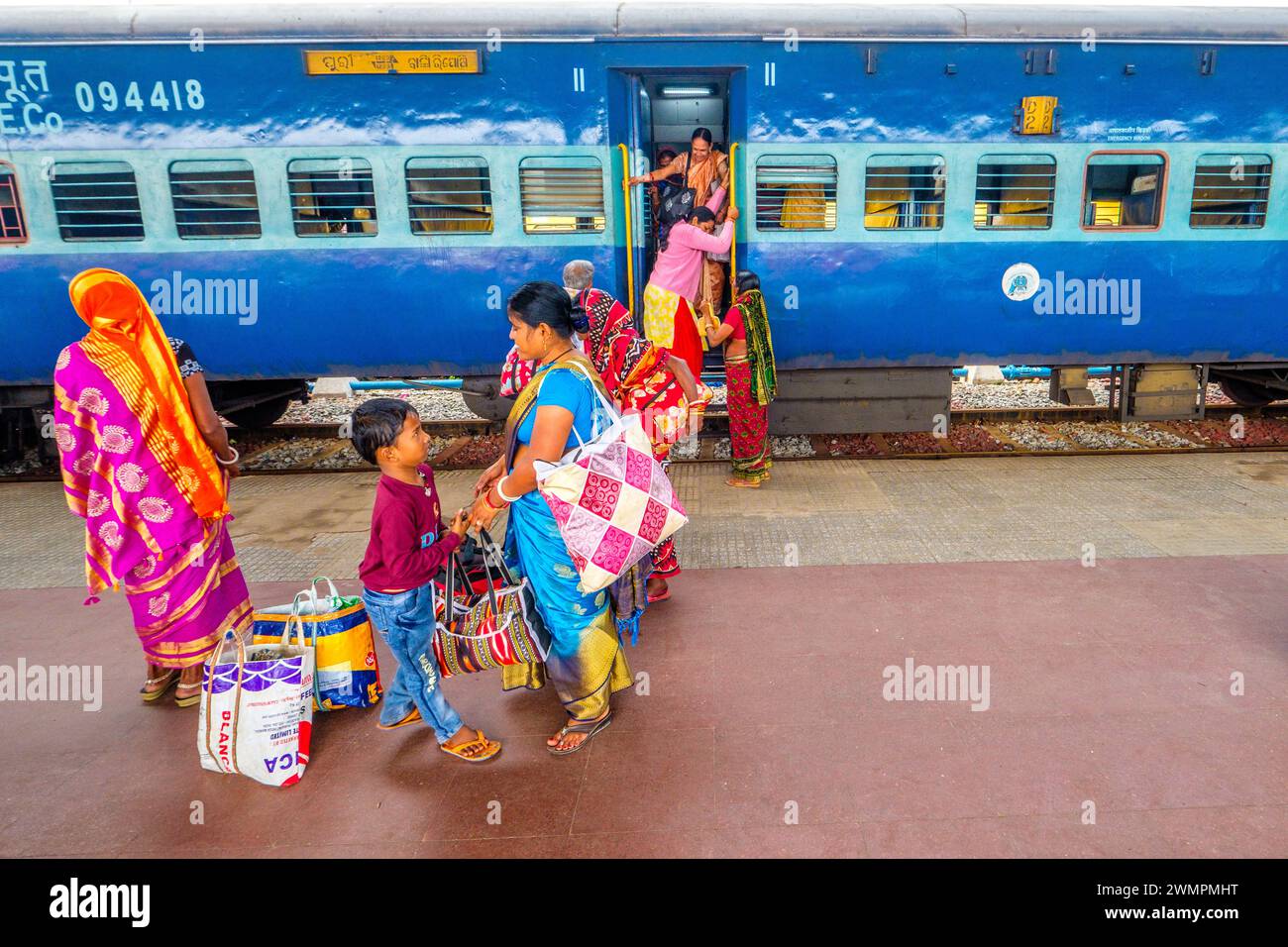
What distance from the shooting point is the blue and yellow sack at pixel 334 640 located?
3205 millimetres

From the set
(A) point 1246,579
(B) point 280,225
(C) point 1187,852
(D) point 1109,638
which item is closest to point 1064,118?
(A) point 1246,579

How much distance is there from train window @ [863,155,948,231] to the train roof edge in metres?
0.91

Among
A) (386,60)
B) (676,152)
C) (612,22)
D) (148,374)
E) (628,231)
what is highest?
(612,22)

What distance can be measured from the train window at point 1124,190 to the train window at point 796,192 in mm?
2100

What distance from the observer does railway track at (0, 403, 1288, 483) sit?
733 centimetres

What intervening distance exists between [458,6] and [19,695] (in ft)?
17.5

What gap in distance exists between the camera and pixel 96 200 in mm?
6344

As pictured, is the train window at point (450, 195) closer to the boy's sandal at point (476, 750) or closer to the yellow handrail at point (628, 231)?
the yellow handrail at point (628, 231)

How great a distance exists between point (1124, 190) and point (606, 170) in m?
4.28

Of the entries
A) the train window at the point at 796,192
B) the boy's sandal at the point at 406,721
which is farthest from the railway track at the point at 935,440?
the boy's sandal at the point at 406,721

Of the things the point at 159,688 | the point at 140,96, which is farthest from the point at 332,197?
the point at 159,688

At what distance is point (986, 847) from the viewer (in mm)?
2521

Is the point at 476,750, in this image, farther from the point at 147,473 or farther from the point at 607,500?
the point at 147,473

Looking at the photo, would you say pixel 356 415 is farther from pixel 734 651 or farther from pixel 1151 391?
pixel 1151 391
